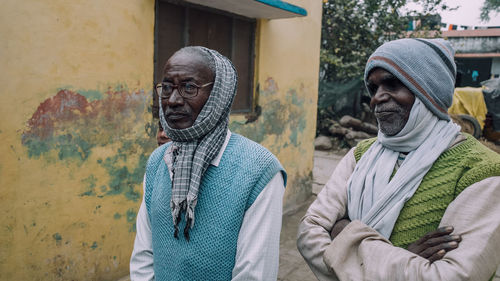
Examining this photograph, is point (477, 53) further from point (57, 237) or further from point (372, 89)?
point (57, 237)

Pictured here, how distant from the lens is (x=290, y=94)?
5.46m

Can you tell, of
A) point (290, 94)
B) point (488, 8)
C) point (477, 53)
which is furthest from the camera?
point (488, 8)

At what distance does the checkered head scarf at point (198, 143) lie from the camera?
136cm

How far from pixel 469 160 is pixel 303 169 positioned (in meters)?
4.55

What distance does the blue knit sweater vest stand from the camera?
4.36ft

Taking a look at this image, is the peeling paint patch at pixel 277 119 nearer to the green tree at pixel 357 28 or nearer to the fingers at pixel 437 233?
the fingers at pixel 437 233

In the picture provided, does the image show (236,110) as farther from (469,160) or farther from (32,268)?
(469,160)

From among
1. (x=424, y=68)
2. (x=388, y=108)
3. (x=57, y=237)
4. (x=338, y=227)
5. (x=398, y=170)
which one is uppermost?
(x=424, y=68)

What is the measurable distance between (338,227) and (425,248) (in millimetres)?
351

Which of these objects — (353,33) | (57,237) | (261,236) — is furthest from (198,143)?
(353,33)

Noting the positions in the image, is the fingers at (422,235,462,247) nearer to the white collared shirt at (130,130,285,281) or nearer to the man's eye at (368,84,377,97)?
the white collared shirt at (130,130,285,281)

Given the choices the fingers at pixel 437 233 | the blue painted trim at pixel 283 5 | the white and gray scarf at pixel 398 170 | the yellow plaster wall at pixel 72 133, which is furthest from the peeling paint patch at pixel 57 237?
the blue painted trim at pixel 283 5

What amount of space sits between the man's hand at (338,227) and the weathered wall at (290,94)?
3.03 meters

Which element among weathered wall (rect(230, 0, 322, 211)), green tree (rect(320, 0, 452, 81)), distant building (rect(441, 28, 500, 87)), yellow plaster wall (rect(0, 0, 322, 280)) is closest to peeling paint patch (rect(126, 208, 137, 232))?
yellow plaster wall (rect(0, 0, 322, 280))
